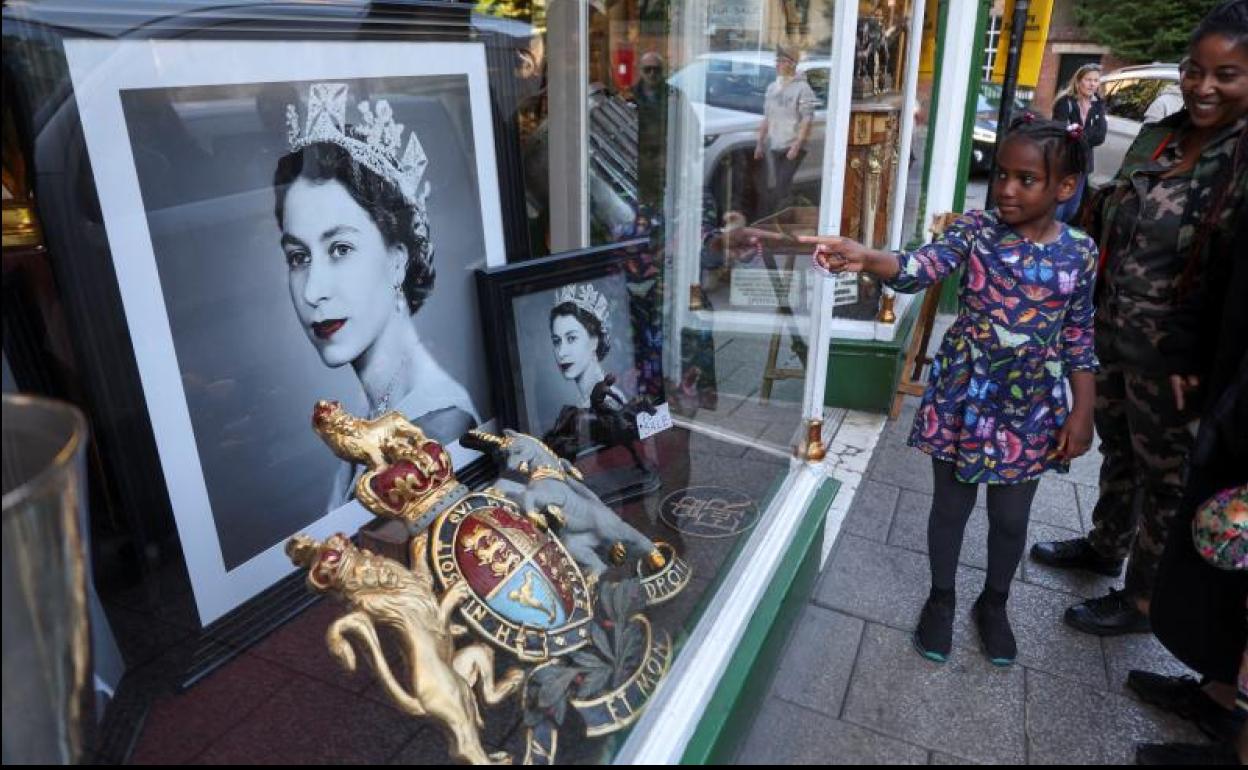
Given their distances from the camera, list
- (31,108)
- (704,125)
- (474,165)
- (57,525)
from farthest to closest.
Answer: (704,125), (474,165), (31,108), (57,525)

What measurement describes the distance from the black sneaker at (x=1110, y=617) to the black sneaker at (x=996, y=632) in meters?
0.25

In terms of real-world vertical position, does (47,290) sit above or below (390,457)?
above

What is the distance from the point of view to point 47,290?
1322 mm

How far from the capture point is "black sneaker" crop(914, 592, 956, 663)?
2.37 metres

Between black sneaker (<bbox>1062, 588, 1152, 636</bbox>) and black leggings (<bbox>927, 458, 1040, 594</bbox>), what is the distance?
0.34 metres

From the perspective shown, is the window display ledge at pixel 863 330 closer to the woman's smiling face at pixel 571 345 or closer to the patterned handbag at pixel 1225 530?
the woman's smiling face at pixel 571 345

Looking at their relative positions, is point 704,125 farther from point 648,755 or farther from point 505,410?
point 648,755

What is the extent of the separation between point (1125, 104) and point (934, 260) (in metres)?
9.71

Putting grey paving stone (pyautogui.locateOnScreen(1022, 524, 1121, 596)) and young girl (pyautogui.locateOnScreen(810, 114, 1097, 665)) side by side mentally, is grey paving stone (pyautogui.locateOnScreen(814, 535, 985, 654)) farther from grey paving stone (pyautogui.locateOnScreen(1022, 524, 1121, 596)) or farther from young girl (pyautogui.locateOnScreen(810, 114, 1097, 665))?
young girl (pyautogui.locateOnScreen(810, 114, 1097, 665))

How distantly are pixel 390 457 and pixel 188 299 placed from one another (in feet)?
1.68

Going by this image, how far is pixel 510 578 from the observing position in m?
1.42

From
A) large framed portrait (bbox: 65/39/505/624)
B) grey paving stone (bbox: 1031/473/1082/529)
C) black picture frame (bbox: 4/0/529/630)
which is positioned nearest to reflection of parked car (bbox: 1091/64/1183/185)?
grey paving stone (bbox: 1031/473/1082/529)

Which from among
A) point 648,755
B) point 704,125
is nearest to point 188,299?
point 648,755

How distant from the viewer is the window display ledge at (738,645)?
5.36ft
